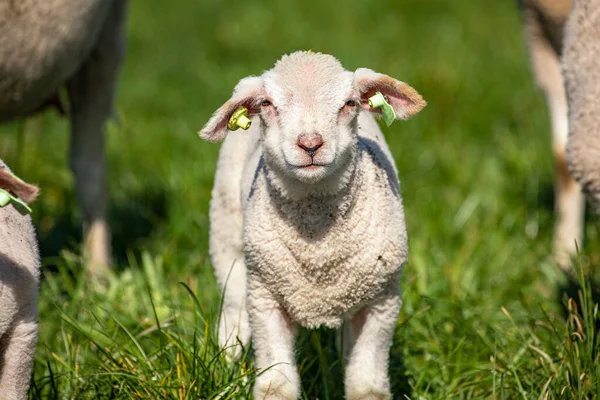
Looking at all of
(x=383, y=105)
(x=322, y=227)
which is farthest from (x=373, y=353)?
(x=383, y=105)

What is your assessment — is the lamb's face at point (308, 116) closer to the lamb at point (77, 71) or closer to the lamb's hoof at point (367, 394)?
the lamb's hoof at point (367, 394)

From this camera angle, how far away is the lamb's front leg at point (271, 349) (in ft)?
10.2

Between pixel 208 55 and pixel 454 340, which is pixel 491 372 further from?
pixel 208 55

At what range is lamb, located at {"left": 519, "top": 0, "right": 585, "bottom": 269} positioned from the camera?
5047 millimetres

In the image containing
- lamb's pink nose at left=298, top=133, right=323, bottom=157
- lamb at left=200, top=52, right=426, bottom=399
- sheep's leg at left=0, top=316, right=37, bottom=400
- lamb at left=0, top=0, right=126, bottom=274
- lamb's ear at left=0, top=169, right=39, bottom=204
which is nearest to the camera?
lamb's pink nose at left=298, top=133, right=323, bottom=157

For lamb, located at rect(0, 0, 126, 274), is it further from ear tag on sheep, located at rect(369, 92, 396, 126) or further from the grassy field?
ear tag on sheep, located at rect(369, 92, 396, 126)

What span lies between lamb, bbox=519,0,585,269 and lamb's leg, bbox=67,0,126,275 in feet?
6.87

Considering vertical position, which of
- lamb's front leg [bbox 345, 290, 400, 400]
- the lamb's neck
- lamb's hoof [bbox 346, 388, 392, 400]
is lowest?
lamb's hoof [bbox 346, 388, 392, 400]

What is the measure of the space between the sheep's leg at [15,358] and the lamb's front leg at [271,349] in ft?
2.36

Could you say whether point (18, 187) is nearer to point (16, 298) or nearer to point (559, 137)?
point (16, 298)

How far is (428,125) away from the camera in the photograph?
7.13m

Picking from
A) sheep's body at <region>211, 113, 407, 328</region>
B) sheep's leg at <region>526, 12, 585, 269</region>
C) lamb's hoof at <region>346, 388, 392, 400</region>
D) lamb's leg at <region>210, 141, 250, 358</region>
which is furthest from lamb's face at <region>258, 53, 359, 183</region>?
sheep's leg at <region>526, 12, 585, 269</region>

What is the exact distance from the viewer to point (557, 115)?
519cm

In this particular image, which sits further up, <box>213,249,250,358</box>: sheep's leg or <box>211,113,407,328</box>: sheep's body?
<box>211,113,407,328</box>: sheep's body
